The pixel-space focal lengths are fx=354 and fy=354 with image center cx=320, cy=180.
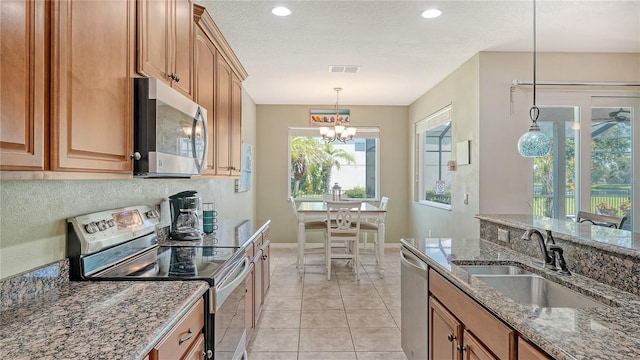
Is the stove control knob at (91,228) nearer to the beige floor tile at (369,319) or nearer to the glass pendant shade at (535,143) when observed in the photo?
the beige floor tile at (369,319)

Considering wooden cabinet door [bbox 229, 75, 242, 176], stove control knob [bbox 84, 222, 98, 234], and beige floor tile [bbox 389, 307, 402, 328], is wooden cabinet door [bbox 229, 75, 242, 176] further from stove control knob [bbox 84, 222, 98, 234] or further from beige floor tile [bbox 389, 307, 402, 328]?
beige floor tile [bbox 389, 307, 402, 328]

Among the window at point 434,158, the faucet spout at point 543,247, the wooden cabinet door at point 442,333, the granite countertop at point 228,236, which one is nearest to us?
the wooden cabinet door at point 442,333

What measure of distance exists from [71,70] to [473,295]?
1.55 m

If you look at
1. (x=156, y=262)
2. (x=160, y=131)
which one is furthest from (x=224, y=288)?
(x=160, y=131)

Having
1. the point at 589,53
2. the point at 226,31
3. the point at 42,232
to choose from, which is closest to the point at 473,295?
the point at 42,232

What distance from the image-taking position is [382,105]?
6.35m

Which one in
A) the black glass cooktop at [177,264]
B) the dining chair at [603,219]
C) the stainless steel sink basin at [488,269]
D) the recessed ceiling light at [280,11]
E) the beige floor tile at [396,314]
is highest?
the recessed ceiling light at [280,11]

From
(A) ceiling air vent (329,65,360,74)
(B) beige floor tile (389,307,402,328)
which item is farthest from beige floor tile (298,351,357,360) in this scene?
(A) ceiling air vent (329,65,360,74)

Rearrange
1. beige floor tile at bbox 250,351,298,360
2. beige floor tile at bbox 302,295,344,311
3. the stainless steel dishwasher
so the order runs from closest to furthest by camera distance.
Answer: the stainless steel dishwasher < beige floor tile at bbox 250,351,298,360 < beige floor tile at bbox 302,295,344,311

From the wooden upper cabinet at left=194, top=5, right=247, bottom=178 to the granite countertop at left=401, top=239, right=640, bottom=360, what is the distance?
1.81m

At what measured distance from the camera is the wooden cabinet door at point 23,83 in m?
0.81

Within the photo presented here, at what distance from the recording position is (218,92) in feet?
9.02

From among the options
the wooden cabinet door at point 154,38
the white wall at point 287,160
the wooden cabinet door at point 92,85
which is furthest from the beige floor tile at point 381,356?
the white wall at point 287,160

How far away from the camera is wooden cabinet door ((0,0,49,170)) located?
0.81 m
